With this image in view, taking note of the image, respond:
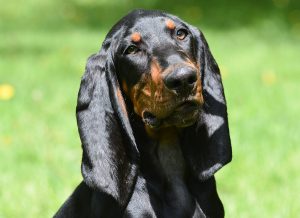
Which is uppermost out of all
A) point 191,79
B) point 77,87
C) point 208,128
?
point 191,79

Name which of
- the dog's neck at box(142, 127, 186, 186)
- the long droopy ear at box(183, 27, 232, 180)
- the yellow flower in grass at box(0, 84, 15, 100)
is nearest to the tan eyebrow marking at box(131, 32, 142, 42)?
the long droopy ear at box(183, 27, 232, 180)

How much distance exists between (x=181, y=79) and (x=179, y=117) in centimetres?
29

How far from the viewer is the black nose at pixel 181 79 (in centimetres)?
368

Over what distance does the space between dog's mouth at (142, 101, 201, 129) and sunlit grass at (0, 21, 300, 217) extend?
188 centimetres

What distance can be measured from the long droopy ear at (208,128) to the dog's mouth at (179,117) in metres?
0.27

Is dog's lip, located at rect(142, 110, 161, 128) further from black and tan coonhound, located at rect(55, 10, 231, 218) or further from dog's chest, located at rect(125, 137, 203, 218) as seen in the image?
dog's chest, located at rect(125, 137, 203, 218)

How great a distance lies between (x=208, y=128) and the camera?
4266 mm

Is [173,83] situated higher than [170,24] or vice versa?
[170,24]

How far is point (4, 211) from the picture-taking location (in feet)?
18.8

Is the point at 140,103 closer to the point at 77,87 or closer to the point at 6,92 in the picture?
the point at 6,92

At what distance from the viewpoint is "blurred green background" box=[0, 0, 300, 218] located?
20.0 ft

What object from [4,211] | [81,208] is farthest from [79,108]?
[4,211]

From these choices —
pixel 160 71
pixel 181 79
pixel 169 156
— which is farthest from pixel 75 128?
pixel 181 79

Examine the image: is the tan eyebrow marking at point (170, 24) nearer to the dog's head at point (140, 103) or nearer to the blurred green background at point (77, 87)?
the dog's head at point (140, 103)
